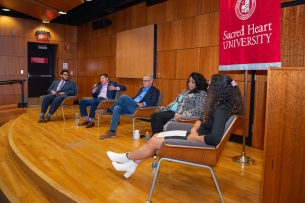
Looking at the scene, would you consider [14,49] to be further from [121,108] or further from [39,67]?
[121,108]

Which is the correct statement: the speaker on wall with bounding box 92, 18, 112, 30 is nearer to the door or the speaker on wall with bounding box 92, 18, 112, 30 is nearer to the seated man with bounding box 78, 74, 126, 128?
the door

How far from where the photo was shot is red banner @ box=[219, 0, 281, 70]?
3375 mm

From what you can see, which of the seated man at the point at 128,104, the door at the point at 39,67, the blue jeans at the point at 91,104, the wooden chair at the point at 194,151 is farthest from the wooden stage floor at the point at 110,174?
the door at the point at 39,67

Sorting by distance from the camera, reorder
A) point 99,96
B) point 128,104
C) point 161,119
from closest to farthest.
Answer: point 161,119 → point 128,104 → point 99,96

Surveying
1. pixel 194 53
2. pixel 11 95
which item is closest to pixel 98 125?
pixel 194 53

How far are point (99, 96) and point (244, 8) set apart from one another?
3.61m

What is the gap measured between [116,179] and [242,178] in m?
1.45

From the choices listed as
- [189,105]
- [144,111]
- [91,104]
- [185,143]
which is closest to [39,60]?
[91,104]

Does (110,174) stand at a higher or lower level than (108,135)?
lower

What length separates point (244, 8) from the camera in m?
3.68

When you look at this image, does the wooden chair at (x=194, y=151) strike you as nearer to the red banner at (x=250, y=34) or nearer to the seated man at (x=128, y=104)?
the red banner at (x=250, y=34)

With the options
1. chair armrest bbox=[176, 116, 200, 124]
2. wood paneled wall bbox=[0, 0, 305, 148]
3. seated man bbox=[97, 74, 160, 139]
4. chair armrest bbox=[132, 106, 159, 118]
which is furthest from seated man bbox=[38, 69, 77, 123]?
chair armrest bbox=[176, 116, 200, 124]

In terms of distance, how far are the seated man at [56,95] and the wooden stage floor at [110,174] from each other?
1451mm

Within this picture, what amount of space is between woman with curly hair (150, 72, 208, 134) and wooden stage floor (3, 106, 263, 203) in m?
0.62
